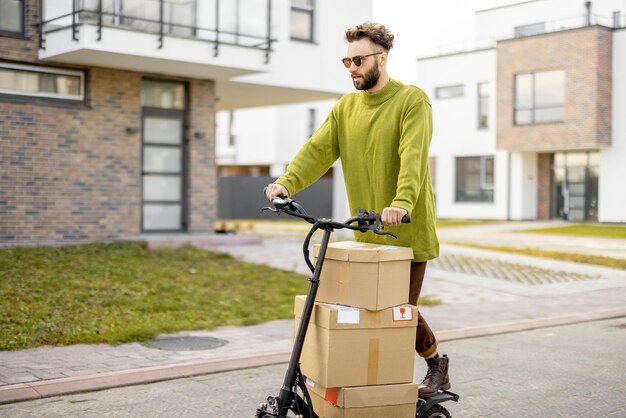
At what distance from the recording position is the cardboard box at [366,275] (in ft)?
12.1

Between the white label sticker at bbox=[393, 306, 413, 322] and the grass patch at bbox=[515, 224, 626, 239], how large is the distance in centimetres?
2112

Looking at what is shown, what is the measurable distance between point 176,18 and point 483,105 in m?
22.7

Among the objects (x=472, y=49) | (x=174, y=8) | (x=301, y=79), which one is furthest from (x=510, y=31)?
(x=174, y=8)

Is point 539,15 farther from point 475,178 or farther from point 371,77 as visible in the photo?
point 371,77

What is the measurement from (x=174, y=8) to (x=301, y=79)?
13.2 feet

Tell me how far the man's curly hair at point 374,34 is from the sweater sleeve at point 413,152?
1.07 ft

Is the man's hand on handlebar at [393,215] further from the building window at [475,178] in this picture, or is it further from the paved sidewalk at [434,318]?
the building window at [475,178]

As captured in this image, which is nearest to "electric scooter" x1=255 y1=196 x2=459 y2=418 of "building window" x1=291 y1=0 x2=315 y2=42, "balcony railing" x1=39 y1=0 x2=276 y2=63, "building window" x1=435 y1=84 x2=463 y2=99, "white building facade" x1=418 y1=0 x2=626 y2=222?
"balcony railing" x1=39 y1=0 x2=276 y2=63

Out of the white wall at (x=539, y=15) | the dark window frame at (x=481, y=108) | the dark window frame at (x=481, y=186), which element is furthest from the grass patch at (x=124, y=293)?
the white wall at (x=539, y=15)

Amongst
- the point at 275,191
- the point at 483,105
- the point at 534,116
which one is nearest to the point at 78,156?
the point at 275,191

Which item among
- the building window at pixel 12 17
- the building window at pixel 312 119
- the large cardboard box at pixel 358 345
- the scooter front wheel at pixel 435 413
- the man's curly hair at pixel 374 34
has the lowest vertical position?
the scooter front wheel at pixel 435 413

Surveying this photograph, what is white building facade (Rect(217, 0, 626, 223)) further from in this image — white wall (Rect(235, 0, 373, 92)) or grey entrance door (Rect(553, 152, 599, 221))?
white wall (Rect(235, 0, 373, 92))

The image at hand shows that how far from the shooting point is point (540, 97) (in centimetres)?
3150

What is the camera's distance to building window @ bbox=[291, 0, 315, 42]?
726 inches
